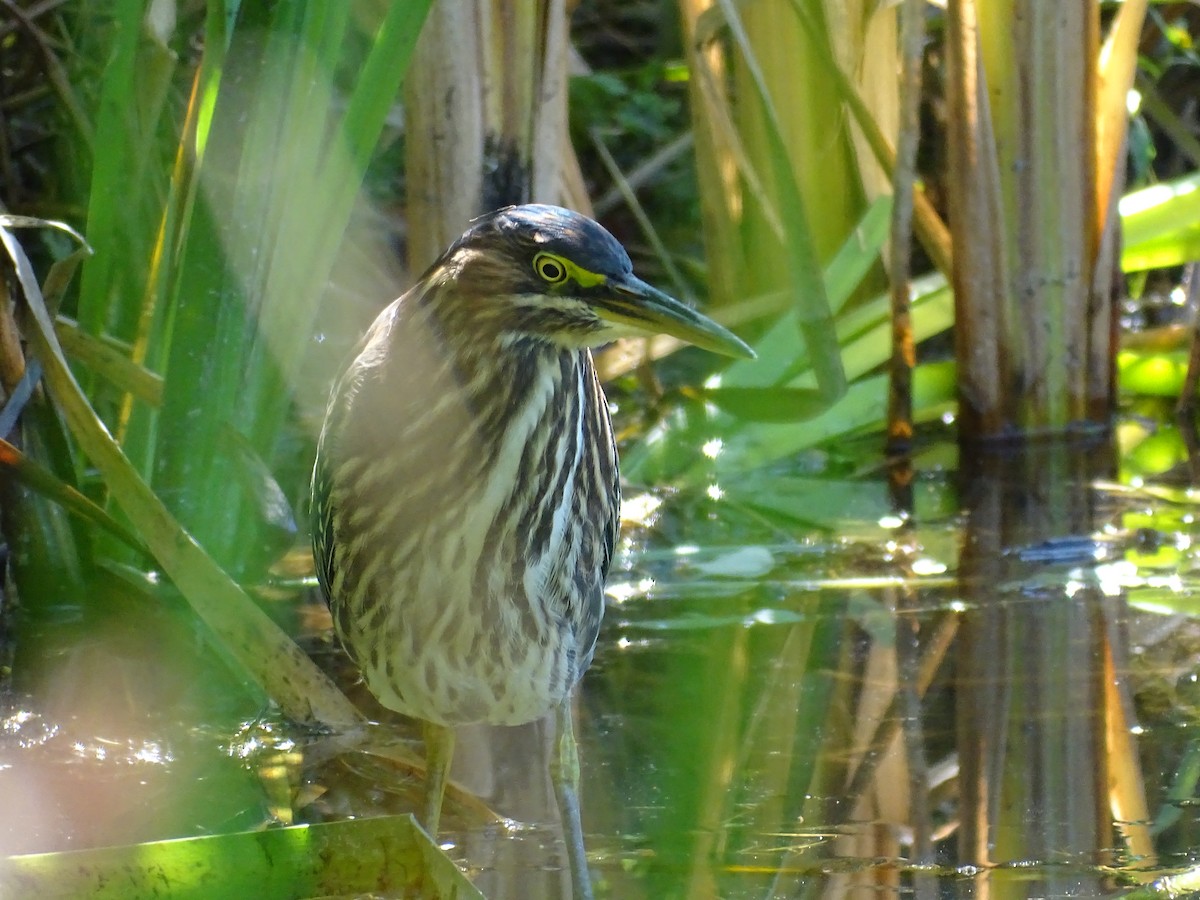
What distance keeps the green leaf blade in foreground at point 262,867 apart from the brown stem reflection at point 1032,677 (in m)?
0.98

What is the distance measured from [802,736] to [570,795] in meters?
0.69

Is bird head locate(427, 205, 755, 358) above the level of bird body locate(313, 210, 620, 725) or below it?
above

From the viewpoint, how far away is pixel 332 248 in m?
3.99

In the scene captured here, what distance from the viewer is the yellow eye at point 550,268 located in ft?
9.39

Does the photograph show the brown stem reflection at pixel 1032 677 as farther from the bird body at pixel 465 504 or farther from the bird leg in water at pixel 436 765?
the bird leg in water at pixel 436 765

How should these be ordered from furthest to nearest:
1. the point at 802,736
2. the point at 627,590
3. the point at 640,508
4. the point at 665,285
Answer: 1. the point at 665,285
2. the point at 640,508
3. the point at 627,590
4. the point at 802,736

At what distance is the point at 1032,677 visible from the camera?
154 inches

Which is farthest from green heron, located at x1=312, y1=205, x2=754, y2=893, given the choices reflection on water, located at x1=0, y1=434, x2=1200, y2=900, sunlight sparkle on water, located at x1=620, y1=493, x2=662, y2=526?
sunlight sparkle on water, located at x1=620, y1=493, x2=662, y2=526

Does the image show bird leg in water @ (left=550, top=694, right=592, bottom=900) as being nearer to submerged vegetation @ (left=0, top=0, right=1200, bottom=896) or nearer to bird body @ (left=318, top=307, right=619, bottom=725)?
bird body @ (left=318, top=307, right=619, bottom=725)

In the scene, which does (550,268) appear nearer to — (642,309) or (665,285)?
(642,309)

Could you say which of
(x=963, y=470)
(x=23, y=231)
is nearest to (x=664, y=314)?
(x=963, y=470)

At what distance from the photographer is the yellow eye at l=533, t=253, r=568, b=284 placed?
2.86m

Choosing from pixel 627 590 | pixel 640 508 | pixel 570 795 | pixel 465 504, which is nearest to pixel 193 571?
pixel 465 504

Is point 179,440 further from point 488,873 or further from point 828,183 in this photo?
point 828,183
